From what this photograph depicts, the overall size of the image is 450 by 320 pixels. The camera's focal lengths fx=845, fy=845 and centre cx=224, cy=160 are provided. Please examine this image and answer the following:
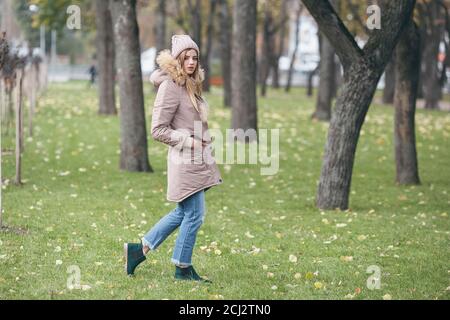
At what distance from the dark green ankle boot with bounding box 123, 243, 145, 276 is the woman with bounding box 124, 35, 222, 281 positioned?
1.56 ft

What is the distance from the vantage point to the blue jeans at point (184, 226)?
6.69 metres

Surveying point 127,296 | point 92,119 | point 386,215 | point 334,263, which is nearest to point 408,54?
point 386,215

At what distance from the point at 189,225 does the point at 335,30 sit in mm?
4445

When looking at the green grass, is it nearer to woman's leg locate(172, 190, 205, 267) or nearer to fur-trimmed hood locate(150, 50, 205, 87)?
woman's leg locate(172, 190, 205, 267)

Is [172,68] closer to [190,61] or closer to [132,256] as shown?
[190,61]

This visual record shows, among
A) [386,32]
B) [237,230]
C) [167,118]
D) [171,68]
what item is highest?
[386,32]

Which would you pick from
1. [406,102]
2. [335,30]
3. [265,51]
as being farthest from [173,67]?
[265,51]

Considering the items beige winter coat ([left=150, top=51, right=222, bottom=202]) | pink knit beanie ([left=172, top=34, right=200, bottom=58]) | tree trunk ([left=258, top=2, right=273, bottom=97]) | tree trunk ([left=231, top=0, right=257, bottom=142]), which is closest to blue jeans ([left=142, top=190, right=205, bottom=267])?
beige winter coat ([left=150, top=51, right=222, bottom=202])

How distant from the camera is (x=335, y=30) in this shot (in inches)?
405

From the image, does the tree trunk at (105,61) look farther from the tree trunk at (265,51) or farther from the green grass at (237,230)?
the tree trunk at (265,51)

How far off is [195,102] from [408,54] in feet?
22.5
